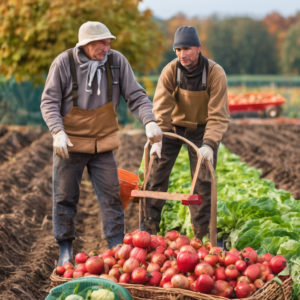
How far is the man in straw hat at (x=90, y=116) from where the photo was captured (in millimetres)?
3582

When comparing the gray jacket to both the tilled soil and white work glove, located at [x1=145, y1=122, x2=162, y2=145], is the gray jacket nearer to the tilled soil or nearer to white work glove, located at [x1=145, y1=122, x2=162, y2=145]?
white work glove, located at [x1=145, y1=122, x2=162, y2=145]

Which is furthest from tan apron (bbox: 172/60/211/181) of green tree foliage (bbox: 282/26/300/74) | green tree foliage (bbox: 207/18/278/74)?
green tree foliage (bbox: 207/18/278/74)

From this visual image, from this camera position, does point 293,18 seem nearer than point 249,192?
No

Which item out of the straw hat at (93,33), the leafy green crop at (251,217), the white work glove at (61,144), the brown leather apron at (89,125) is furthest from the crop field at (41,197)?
the straw hat at (93,33)

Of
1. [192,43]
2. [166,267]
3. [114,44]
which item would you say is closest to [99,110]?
[192,43]

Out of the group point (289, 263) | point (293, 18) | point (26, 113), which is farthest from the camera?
point (293, 18)

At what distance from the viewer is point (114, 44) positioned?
1039 cm

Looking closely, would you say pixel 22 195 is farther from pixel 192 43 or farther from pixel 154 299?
pixel 154 299

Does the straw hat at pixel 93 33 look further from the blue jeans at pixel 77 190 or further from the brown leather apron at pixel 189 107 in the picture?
the blue jeans at pixel 77 190

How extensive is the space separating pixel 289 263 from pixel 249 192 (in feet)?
5.74

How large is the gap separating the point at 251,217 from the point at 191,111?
115cm

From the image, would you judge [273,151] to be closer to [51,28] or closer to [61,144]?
[51,28]

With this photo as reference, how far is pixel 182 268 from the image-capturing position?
2.73 m

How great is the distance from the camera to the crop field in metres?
4.11
